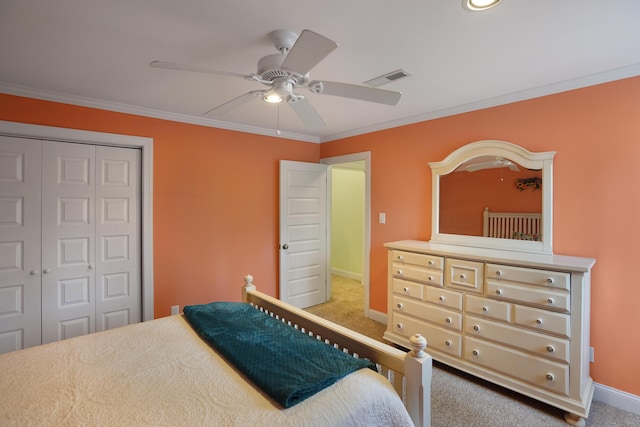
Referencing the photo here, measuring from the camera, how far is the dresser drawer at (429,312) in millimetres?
2465

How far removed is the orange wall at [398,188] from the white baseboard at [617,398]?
0.05 meters

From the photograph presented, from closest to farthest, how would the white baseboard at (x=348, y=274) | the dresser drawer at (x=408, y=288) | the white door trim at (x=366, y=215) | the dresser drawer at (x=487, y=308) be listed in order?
the dresser drawer at (x=487, y=308) < the dresser drawer at (x=408, y=288) < the white door trim at (x=366, y=215) < the white baseboard at (x=348, y=274)

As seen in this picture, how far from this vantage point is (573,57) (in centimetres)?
192

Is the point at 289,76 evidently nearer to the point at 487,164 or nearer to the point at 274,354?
the point at 274,354

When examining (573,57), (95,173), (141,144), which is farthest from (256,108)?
(573,57)

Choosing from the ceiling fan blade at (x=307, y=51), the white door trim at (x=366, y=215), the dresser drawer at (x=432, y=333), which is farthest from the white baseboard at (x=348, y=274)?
the ceiling fan blade at (x=307, y=51)

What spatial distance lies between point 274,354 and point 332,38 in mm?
1729

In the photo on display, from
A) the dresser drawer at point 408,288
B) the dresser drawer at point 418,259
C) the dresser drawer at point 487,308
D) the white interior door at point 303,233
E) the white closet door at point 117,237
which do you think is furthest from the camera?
the white interior door at point 303,233

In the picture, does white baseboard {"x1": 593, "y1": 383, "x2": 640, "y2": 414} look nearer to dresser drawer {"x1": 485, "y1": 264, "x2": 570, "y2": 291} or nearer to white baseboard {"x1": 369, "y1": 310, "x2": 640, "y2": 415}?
white baseboard {"x1": 369, "y1": 310, "x2": 640, "y2": 415}

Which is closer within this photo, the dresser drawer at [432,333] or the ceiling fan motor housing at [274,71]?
the ceiling fan motor housing at [274,71]

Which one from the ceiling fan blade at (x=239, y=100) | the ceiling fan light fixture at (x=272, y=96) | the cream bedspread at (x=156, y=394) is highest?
the ceiling fan blade at (x=239, y=100)

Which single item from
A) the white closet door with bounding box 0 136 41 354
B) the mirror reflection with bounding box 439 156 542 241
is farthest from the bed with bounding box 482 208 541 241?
the white closet door with bounding box 0 136 41 354

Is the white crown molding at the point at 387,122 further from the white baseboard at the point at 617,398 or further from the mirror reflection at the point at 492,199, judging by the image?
the white baseboard at the point at 617,398

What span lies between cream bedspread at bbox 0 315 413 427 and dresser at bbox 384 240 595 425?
4.39 feet
